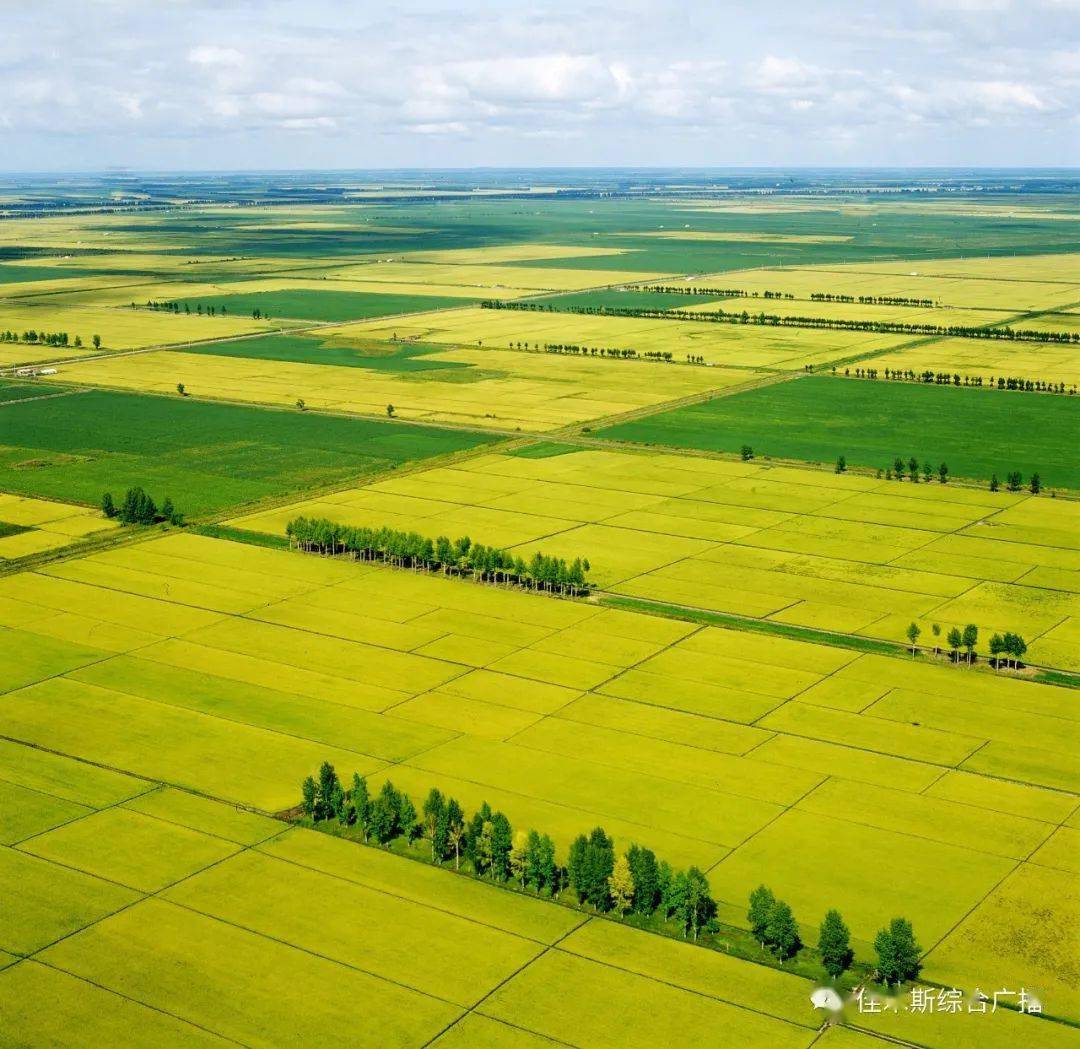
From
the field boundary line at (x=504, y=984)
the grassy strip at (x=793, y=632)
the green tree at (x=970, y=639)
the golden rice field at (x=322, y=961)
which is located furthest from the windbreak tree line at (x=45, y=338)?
the field boundary line at (x=504, y=984)

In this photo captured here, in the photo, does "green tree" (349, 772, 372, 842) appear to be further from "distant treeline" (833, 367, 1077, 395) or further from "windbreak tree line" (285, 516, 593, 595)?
"distant treeline" (833, 367, 1077, 395)

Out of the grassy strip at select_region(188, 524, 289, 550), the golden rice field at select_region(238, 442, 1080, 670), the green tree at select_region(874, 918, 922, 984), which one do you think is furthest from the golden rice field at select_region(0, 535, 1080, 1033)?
the grassy strip at select_region(188, 524, 289, 550)

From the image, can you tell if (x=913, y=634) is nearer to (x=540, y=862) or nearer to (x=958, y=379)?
(x=540, y=862)

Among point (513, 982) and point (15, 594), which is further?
point (15, 594)

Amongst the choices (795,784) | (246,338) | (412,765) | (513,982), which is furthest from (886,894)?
(246,338)

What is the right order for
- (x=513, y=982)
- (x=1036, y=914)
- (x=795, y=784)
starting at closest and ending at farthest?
(x=513, y=982)
(x=1036, y=914)
(x=795, y=784)

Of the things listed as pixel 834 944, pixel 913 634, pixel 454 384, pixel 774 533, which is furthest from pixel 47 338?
pixel 834 944

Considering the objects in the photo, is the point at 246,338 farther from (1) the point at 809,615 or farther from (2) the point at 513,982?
(2) the point at 513,982
